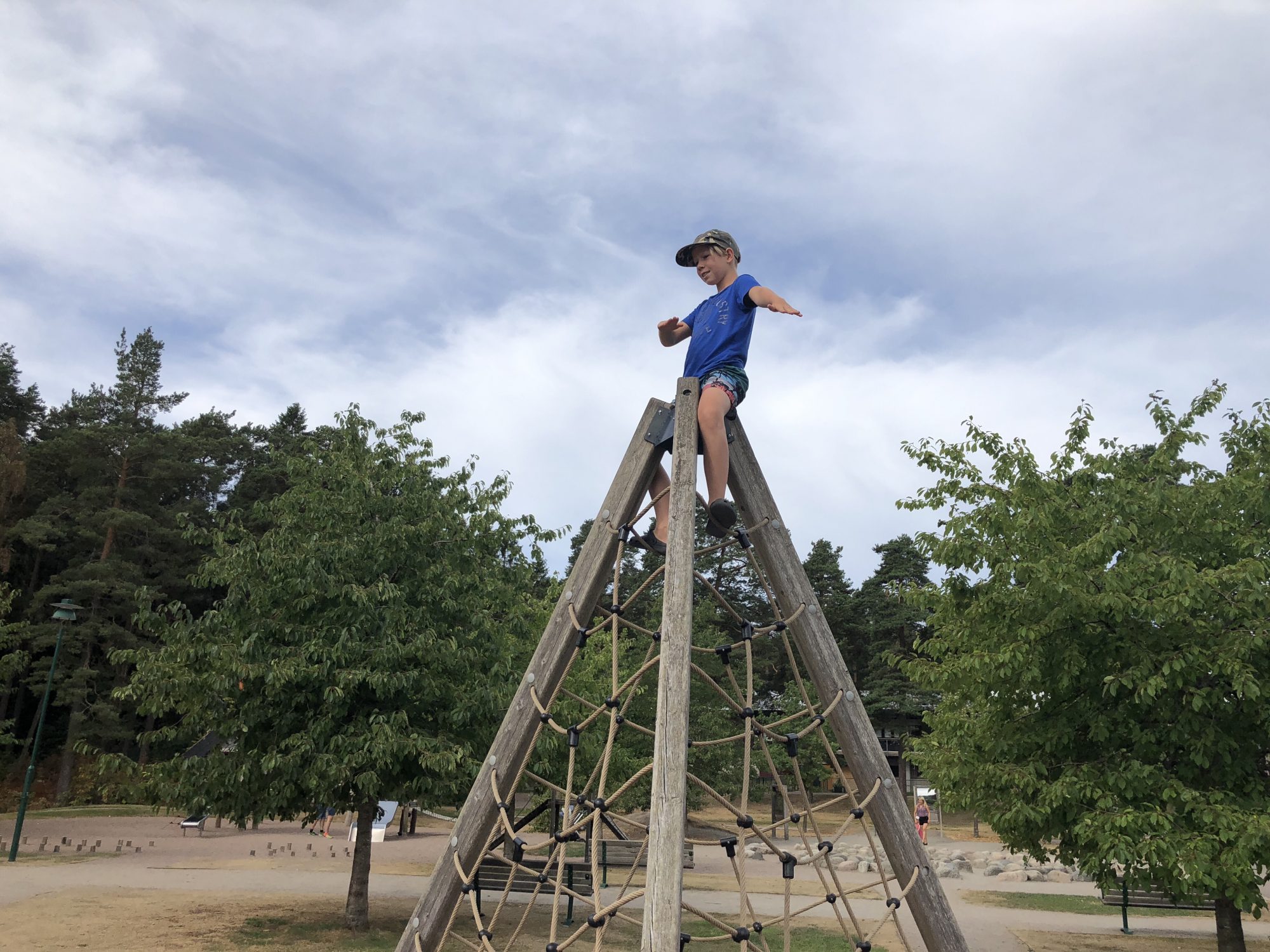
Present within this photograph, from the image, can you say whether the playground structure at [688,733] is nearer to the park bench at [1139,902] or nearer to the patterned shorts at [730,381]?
the patterned shorts at [730,381]

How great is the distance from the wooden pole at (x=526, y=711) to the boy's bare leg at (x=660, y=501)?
93mm

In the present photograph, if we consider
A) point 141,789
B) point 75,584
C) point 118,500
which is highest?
point 118,500

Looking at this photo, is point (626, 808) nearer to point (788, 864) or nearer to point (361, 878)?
point (361, 878)

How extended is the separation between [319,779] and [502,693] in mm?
2089

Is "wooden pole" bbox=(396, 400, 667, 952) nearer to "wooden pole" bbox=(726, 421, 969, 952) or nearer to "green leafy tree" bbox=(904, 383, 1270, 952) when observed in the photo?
"wooden pole" bbox=(726, 421, 969, 952)

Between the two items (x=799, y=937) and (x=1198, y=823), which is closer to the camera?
(x=1198, y=823)

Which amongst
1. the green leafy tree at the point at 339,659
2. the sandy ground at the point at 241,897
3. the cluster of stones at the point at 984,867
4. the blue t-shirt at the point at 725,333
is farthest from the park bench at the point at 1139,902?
the blue t-shirt at the point at 725,333

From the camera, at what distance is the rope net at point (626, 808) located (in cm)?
367

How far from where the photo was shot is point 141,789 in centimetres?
975

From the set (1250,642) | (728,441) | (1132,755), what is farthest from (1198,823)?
(728,441)

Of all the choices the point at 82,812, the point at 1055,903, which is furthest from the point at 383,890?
the point at 82,812

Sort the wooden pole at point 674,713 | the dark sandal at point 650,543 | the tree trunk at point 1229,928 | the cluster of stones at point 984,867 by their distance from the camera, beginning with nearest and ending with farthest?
the wooden pole at point 674,713
the dark sandal at point 650,543
the tree trunk at point 1229,928
the cluster of stones at point 984,867

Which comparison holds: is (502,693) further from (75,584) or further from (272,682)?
(75,584)

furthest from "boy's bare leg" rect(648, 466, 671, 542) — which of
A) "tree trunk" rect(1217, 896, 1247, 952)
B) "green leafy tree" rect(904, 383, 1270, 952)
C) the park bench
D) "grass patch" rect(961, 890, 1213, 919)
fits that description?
"grass patch" rect(961, 890, 1213, 919)
